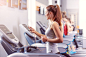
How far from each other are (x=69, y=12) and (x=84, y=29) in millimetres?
4451

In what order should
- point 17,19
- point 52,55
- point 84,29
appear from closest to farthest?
point 52,55, point 17,19, point 84,29

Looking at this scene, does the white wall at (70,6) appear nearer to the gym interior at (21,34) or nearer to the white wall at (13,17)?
the gym interior at (21,34)

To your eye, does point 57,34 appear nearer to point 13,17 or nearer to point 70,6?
point 13,17

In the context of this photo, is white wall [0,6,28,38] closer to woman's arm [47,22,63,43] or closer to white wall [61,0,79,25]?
woman's arm [47,22,63,43]

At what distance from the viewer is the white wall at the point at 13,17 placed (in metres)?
2.64

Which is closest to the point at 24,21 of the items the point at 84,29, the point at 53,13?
the point at 53,13

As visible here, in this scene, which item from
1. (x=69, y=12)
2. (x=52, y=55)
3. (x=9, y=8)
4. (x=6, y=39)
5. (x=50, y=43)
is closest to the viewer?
(x=52, y=55)

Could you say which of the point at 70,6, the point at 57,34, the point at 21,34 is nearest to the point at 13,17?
the point at 21,34

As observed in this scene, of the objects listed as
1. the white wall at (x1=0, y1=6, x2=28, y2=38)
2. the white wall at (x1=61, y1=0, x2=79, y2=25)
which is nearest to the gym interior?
the white wall at (x1=0, y1=6, x2=28, y2=38)

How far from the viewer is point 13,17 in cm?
303

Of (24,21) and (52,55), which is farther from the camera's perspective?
(24,21)

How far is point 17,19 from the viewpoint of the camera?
10.6ft

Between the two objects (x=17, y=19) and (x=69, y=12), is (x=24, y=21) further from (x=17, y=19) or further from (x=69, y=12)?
(x=69, y=12)

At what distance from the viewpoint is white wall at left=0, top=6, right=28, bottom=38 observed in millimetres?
2645
